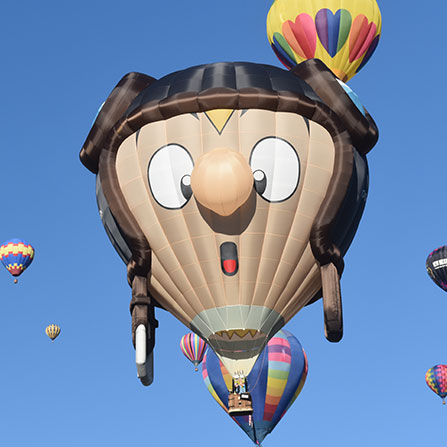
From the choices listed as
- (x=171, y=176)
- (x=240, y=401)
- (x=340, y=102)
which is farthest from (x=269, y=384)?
(x=171, y=176)

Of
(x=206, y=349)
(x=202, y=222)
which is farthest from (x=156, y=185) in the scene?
(x=206, y=349)

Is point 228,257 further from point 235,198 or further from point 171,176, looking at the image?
point 171,176

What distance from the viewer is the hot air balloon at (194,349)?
2683 centimetres

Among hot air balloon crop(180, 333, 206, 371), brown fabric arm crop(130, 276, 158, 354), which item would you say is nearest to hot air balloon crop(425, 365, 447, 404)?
hot air balloon crop(180, 333, 206, 371)

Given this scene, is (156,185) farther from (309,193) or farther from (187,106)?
(309,193)

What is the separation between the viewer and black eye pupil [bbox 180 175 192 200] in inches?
539

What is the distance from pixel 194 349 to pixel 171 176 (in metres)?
13.7

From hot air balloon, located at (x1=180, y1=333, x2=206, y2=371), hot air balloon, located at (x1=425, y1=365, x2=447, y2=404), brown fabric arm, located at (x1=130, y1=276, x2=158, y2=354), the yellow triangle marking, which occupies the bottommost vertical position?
brown fabric arm, located at (x1=130, y1=276, x2=158, y2=354)

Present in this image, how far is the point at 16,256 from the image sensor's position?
29922 mm

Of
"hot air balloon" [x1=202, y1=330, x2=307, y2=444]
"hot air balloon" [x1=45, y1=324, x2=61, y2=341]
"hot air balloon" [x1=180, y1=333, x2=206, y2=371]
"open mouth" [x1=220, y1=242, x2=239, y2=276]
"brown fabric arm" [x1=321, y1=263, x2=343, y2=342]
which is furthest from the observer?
"hot air balloon" [x1=45, y1=324, x2=61, y2=341]

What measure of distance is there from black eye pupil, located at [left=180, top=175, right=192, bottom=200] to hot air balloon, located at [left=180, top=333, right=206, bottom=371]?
1329cm

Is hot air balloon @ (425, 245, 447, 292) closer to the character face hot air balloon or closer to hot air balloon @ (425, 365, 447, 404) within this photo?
hot air balloon @ (425, 365, 447, 404)

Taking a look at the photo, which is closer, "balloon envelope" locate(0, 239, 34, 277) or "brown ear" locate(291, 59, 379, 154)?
"brown ear" locate(291, 59, 379, 154)

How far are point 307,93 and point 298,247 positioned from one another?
1.94 metres
